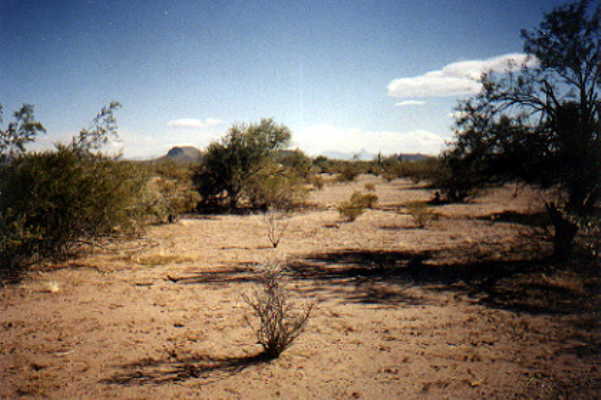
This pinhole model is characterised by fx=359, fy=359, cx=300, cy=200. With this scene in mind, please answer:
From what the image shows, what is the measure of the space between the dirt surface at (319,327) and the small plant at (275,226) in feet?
4.16

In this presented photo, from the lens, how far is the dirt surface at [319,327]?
162 inches

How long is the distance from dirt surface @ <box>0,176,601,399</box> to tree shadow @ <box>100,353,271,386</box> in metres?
0.02

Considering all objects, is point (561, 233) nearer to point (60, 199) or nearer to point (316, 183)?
point (60, 199)

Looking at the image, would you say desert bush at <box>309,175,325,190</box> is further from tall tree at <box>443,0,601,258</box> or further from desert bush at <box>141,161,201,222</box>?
tall tree at <box>443,0,601,258</box>

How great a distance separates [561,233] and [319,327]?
675 centimetres

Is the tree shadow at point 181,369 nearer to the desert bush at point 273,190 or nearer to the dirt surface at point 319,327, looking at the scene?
the dirt surface at point 319,327

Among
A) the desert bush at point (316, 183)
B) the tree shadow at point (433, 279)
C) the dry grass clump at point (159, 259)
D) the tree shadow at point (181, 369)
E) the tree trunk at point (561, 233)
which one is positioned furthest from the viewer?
the desert bush at point (316, 183)

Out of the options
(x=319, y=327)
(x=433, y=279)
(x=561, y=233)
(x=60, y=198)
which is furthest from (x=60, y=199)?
(x=561, y=233)

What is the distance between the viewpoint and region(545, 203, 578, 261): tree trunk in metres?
8.45

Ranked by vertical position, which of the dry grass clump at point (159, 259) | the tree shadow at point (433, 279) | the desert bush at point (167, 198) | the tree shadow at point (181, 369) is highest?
the desert bush at point (167, 198)

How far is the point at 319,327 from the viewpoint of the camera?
569cm

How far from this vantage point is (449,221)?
16.3 meters

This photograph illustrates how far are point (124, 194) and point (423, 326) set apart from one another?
807 cm

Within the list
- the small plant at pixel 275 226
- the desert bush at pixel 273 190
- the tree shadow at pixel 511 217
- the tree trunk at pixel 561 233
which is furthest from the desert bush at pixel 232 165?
the tree trunk at pixel 561 233
